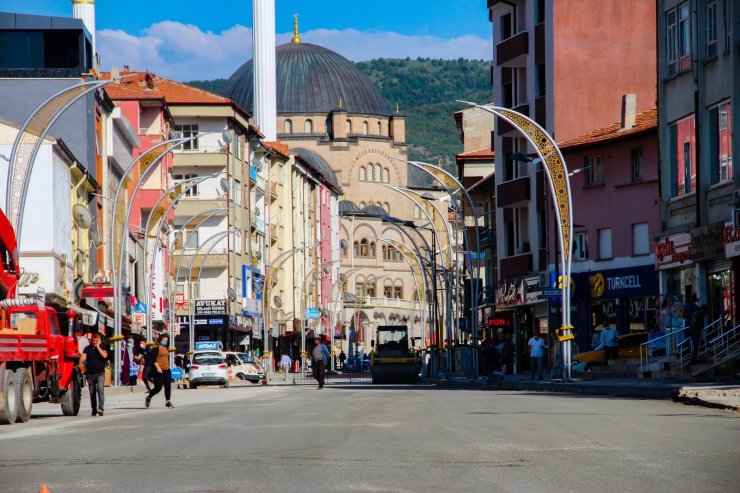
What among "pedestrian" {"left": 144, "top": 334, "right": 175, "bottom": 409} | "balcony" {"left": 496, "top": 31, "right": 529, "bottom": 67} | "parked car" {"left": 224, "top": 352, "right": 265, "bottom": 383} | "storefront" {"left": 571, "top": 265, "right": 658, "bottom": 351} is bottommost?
"parked car" {"left": 224, "top": 352, "right": 265, "bottom": 383}

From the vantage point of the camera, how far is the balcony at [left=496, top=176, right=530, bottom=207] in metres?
64.4

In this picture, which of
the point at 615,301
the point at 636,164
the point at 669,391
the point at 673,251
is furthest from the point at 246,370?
the point at 669,391

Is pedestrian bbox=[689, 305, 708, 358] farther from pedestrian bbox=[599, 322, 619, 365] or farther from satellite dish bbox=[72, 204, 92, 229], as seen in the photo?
satellite dish bbox=[72, 204, 92, 229]

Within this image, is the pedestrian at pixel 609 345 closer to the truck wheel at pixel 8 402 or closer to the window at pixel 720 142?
the window at pixel 720 142

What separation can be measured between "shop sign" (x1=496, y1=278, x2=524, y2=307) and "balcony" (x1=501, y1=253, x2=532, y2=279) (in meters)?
0.34

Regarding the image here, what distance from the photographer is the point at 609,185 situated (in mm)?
57281

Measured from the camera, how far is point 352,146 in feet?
522

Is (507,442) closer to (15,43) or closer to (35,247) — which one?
(35,247)

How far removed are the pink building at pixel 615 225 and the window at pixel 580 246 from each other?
1.6 inches

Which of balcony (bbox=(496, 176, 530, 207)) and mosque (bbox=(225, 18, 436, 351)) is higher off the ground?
mosque (bbox=(225, 18, 436, 351))

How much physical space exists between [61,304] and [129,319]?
16935 millimetres

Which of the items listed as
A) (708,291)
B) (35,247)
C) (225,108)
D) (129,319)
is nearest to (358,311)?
(225,108)

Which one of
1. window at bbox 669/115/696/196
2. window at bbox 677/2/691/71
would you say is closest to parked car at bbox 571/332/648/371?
window at bbox 669/115/696/196

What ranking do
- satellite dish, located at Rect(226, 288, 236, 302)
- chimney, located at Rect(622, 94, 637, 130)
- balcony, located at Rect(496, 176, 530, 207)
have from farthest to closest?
satellite dish, located at Rect(226, 288, 236, 302), balcony, located at Rect(496, 176, 530, 207), chimney, located at Rect(622, 94, 637, 130)
